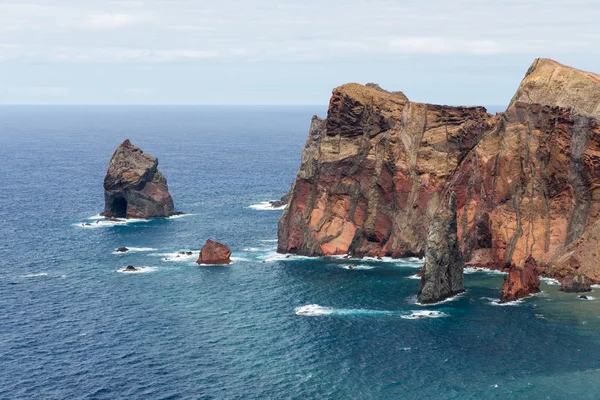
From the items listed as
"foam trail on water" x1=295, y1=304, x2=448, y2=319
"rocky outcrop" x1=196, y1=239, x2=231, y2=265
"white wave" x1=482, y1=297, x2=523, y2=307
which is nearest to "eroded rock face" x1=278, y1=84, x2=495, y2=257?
"rocky outcrop" x1=196, y1=239, x2=231, y2=265

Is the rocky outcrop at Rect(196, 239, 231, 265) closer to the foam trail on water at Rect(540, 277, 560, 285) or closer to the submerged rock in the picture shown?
the foam trail on water at Rect(540, 277, 560, 285)

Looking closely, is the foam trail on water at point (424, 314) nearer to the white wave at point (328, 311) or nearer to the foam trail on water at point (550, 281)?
the white wave at point (328, 311)

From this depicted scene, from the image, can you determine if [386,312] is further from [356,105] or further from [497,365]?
[356,105]

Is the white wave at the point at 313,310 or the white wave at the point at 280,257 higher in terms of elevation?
the white wave at the point at 280,257

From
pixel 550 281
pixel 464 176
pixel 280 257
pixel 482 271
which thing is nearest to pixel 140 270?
pixel 280 257

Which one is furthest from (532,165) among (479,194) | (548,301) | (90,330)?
(90,330)

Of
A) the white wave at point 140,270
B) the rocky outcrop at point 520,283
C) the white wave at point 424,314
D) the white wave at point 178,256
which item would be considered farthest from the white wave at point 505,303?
the white wave at point 140,270

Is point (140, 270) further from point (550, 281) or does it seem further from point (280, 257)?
point (550, 281)
